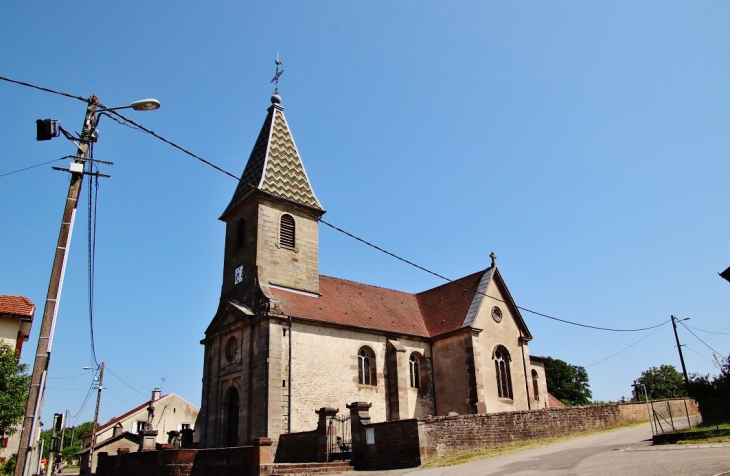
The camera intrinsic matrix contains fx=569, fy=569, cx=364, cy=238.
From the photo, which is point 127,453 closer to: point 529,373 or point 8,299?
point 8,299

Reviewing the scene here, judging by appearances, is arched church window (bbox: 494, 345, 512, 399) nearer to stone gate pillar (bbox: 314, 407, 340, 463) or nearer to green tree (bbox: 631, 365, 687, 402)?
stone gate pillar (bbox: 314, 407, 340, 463)

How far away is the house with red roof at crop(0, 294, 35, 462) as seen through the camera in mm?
27609

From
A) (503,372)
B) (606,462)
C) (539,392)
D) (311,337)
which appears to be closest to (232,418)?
(311,337)

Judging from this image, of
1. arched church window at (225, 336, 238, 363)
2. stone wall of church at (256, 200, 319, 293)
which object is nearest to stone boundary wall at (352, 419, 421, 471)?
arched church window at (225, 336, 238, 363)

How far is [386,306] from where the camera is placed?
32.7 meters

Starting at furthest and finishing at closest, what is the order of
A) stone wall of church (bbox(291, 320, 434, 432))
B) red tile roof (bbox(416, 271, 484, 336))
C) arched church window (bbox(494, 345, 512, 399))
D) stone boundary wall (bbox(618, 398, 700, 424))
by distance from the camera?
red tile roof (bbox(416, 271, 484, 336))
arched church window (bbox(494, 345, 512, 399))
stone boundary wall (bbox(618, 398, 700, 424))
stone wall of church (bbox(291, 320, 434, 432))

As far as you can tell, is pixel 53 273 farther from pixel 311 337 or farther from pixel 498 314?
pixel 498 314

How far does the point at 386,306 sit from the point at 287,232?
7434mm

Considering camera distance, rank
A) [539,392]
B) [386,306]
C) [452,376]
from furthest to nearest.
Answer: [539,392] < [386,306] < [452,376]

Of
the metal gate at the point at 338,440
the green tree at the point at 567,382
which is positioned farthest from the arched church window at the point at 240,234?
the green tree at the point at 567,382

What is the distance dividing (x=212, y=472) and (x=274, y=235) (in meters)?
12.1

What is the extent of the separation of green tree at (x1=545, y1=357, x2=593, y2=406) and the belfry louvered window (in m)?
43.5

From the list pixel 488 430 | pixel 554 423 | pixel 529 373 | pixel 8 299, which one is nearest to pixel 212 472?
pixel 488 430

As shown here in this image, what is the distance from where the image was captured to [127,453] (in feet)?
84.0
